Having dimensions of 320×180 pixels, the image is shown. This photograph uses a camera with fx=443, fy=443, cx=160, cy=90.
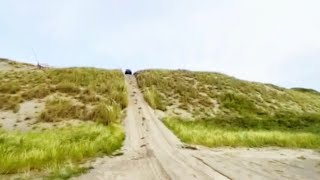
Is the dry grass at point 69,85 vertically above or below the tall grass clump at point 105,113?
above

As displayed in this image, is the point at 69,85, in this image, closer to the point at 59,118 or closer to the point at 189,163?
the point at 59,118

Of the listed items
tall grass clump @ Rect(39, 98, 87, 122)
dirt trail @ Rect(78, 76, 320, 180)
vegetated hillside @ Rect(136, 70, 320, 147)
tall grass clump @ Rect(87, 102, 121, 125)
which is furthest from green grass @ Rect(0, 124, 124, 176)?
tall grass clump @ Rect(39, 98, 87, 122)

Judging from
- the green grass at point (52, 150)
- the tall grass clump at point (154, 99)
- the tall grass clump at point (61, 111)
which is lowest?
the green grass at point (52, 150)

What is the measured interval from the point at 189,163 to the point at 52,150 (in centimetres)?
574

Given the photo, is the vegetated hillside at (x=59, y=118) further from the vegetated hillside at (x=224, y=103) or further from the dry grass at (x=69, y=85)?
the vegetated hillside at (x=224, y=103)

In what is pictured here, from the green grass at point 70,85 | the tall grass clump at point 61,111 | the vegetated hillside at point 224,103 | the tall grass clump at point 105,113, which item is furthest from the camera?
the green grass at point 70,85

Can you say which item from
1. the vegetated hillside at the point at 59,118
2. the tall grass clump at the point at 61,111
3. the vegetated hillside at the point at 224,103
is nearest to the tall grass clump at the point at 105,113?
the vegetated hillside at the point at 59,118

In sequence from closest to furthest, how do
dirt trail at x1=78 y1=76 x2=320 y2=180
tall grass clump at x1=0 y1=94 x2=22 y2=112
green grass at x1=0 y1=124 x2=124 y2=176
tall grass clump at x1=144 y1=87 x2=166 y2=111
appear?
dirt trail at x1=78 y1=76 x2=320 y2=180
green grass at x1=0 y1=124 x2=124 y2=176
tall grass clump at x1=0 y1=94 x2=22 y2=112
tall grass clump at x1=144 y1=87 x2=166 y2=111

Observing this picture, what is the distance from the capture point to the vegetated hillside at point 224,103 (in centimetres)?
3725

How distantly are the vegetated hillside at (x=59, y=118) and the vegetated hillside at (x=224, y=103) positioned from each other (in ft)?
13.8

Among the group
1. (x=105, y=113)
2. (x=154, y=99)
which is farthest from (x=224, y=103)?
(x=105, y=113)

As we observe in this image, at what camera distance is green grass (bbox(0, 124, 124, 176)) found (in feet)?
51.2

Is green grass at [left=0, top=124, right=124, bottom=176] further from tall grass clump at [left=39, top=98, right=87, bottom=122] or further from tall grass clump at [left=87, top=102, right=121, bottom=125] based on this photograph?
tall grass clump at [left=39, top=98, right=87, bottom=122]

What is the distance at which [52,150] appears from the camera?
17.8 m
